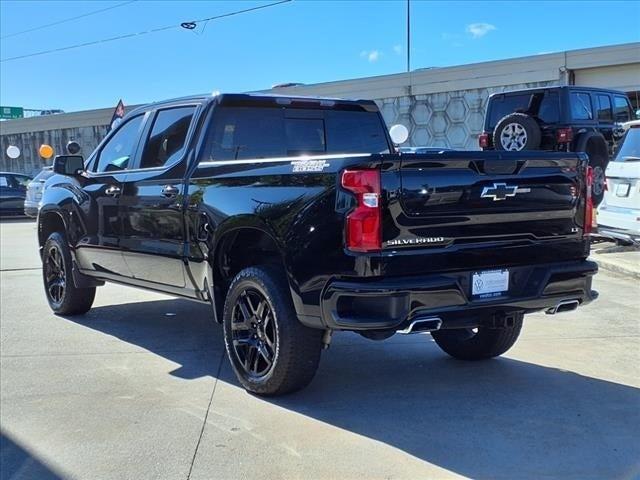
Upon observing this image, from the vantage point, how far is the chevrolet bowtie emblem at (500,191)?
3873 millimetres

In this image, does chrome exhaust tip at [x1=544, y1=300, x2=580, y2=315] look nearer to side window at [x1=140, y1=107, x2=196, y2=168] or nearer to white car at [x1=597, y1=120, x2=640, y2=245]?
side window at [x1=140, y1=107, x2=196, y2=168]

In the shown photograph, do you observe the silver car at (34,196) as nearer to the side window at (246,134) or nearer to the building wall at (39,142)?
the side window at (246,134)

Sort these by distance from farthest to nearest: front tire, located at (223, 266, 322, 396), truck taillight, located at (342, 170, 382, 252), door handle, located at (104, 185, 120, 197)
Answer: door handle, located at (104, 185, 120, 197)
front tire, located at (223, 266, 322, 396)
truck taillight, located at (342, 170, 382, 252)

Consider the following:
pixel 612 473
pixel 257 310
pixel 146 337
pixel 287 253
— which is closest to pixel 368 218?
pixel 287 253

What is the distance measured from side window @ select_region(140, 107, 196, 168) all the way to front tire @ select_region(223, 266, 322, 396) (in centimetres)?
143

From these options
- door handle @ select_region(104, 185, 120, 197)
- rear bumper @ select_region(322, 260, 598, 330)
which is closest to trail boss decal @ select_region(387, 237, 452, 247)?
rear bumper @ select_region(322, 260, 598, 330)

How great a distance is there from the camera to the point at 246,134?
5281 mm

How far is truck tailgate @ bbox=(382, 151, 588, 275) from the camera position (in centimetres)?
365

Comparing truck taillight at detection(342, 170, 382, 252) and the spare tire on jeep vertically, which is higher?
the spare tire on jeep

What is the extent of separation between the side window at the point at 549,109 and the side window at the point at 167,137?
897cm

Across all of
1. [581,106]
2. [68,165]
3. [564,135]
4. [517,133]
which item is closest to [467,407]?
[68,165]

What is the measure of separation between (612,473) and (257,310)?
91.3 inches

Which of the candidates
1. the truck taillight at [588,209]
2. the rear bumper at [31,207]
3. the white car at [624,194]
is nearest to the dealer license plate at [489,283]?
the truck taillight at [588,209]

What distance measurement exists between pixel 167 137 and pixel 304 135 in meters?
1.16
